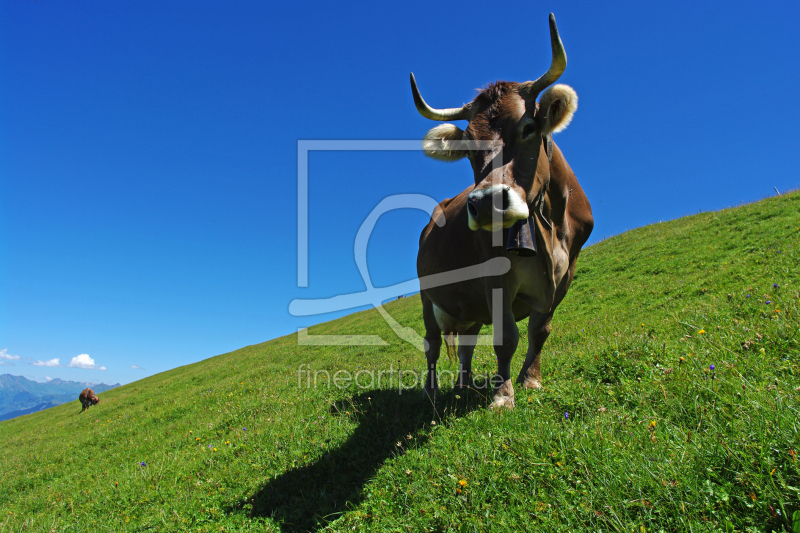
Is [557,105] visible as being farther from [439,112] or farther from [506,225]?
[506,225]

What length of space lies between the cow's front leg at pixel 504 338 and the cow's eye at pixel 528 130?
5.78 feet

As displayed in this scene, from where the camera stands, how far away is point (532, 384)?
209 inches

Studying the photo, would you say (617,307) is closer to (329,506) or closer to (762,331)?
(762,331)

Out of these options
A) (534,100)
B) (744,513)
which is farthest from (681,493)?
(534,100)

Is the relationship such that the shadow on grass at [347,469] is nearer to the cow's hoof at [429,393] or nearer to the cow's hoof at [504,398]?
the cow's hoof at [429,393]

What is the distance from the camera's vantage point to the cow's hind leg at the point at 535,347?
5.48 meters

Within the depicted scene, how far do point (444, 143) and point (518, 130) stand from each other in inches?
45.7

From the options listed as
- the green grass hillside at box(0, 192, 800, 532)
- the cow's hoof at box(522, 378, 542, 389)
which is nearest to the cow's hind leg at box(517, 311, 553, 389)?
the cow's hoof at box(522, 378, 542, 389)

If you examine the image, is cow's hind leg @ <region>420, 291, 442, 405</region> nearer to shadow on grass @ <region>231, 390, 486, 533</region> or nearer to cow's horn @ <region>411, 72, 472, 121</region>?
shadow on grass @ <region>231, 390, 486, 533</region>

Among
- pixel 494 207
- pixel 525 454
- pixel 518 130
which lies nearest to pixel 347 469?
pixel 525 454

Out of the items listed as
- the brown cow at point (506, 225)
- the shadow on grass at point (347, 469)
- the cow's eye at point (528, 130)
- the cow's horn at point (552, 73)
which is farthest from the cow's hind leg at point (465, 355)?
the cow's horn at point (552, 73)

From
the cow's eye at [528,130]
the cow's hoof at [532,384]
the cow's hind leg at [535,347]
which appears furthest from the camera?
the cow's hind leg at [535,347]

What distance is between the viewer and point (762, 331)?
4227 millimetres

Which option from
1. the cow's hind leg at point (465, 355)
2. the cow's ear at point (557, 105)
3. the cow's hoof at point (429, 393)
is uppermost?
the cow's ear at point (557, 105)
